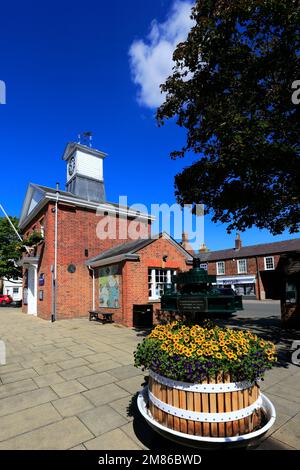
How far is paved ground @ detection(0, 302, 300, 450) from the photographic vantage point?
342 centimetres

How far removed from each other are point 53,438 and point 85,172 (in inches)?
783

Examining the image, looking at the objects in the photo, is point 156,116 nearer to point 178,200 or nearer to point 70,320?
point 178,200

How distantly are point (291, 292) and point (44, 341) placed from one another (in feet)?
31.7

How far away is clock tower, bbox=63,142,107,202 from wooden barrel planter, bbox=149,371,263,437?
61.9ft

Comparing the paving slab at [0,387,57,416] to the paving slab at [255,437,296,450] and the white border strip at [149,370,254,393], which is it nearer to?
the white border strip at [149,370,254,393]

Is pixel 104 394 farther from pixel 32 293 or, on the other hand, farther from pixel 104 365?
pixel 32 293

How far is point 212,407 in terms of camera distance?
295 cm

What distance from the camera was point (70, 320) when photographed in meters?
15.2

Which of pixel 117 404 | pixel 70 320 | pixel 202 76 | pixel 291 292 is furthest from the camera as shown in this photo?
pixel 70 320

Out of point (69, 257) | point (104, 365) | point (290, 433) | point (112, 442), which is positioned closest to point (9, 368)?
point (104, 365)

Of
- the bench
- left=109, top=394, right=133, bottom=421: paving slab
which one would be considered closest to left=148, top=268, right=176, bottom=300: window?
the bench

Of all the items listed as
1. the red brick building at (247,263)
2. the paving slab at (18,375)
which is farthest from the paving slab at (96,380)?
the red brick building at (247,263)

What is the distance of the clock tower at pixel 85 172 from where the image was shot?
2109cm
